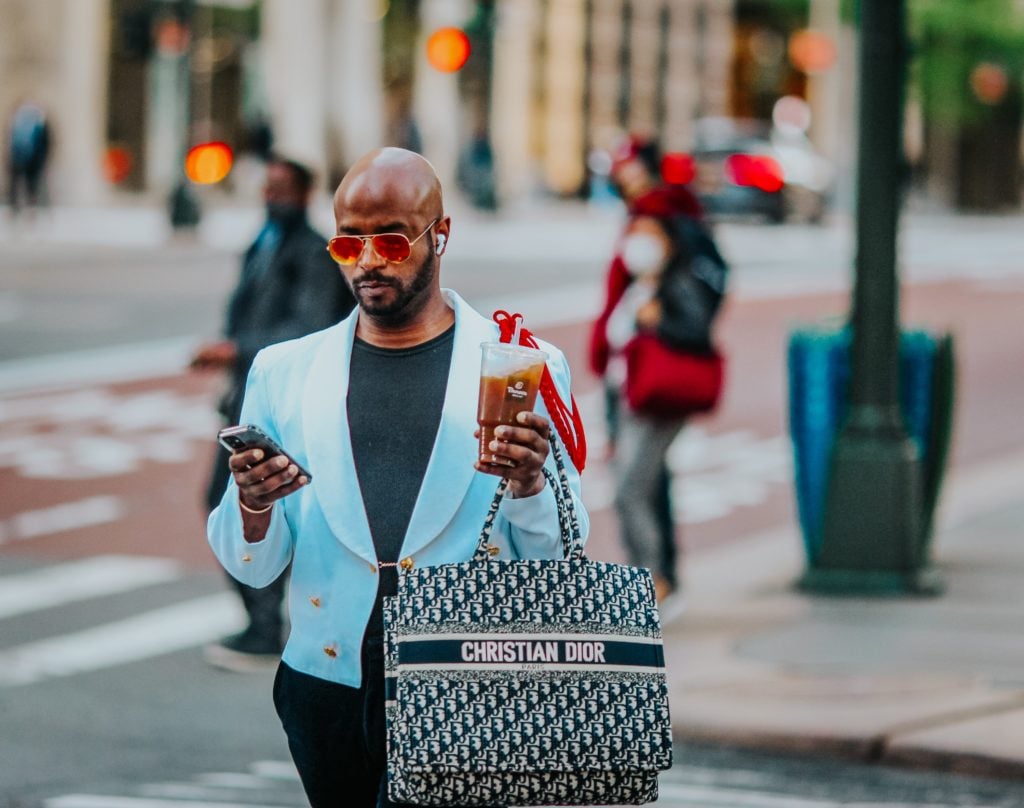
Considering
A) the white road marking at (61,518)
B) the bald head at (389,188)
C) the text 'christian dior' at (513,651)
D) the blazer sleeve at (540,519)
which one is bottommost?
the white road marking at (61,518)

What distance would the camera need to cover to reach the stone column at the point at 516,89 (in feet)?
177

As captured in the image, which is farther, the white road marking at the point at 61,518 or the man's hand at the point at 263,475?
the white road marking at the point at 61,518

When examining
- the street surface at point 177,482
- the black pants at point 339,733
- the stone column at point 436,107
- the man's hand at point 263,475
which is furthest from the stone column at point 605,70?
the man's hand at point 263,475

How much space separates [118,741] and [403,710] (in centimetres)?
405

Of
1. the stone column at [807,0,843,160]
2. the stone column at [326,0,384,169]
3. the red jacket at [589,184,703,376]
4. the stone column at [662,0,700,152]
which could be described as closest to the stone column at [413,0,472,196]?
the stone column at [326,0,384,169]

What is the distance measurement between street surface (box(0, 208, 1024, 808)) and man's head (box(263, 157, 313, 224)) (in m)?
1.79

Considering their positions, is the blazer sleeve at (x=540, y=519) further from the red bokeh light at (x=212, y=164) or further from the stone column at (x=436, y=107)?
the stone column at (x=436, y=107)

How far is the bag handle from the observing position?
3537 millimetres

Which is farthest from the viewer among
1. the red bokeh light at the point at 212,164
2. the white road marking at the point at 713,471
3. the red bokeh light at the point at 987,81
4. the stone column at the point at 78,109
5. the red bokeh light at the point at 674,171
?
the red bokeh light at the point at 987,81

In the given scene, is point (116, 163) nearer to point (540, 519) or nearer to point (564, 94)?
point (564, 94)

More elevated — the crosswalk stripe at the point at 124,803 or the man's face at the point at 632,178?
the man's face at the point at 632,178

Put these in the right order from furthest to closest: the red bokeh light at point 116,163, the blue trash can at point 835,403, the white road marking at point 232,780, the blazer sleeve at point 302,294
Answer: the red bokeh light at point 116,163
the blue trash can at point 835,403
the blazer sleeve at point 302,294
the white road marking at point 232,780

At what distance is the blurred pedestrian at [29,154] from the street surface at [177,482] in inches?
60.6

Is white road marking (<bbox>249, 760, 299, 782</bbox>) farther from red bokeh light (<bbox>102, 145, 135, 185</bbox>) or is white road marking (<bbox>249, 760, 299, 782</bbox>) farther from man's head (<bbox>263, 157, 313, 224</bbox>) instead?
red bokeh light (<bbox>102, 145, 135, 185</bbox>)
